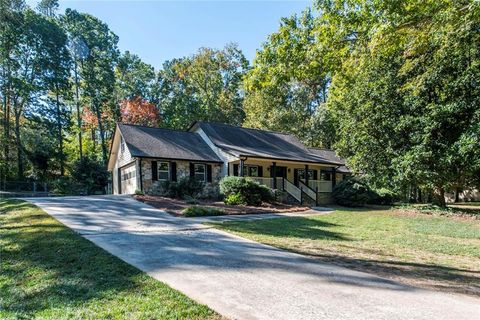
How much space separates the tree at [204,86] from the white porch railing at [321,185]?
18.8 meters

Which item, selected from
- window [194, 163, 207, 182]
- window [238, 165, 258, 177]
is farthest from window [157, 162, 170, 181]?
window [238, 165, 258, 177]

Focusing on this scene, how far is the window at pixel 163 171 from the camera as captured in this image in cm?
2023

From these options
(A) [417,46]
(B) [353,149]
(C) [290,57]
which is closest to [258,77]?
(C) [290,57]

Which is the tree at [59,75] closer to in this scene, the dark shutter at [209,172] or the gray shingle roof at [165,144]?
the gray shingle roof at [165,144]

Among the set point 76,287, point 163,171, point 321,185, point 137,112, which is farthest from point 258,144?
point 76,287

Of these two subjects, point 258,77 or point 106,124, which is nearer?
point 258,77

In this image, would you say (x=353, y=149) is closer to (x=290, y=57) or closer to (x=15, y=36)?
(x=290, y=57)

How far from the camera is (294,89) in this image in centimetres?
3656

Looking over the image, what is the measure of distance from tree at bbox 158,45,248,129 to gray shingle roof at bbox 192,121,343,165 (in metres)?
14.0

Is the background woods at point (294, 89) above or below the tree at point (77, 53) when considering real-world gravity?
below

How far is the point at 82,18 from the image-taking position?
120ft

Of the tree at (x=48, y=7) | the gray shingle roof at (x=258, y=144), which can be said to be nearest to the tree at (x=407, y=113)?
the gray shingle roof at (x=258, y=144)

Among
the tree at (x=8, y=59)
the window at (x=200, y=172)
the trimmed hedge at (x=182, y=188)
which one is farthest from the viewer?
the tree at (x=8, y=59)

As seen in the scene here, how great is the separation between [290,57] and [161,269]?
7.17m
